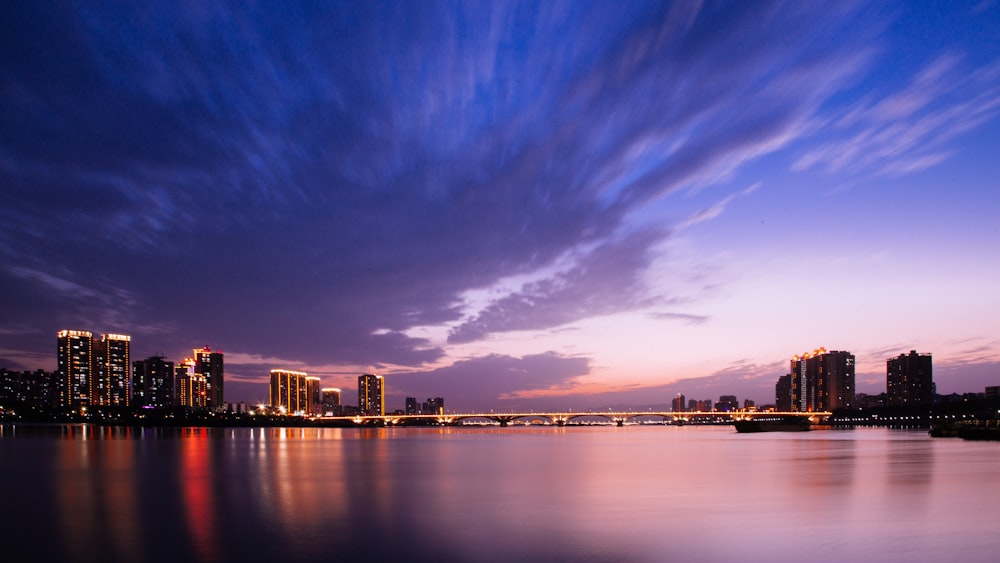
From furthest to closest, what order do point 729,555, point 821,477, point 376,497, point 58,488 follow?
point 821,477 < point 58,488 < point 376,497 < point 729,555

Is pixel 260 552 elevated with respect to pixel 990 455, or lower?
elevated

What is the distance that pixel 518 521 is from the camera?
94.2 feet

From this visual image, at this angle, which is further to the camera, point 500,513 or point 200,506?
point 200,506

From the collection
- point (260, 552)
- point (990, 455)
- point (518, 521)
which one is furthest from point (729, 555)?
point (990, 455)

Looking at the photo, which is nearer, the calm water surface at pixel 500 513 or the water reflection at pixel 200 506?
the calm water surface at pixel 500 513

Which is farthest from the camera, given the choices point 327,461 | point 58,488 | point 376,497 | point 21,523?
point 327,461

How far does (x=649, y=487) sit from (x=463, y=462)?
27179mm

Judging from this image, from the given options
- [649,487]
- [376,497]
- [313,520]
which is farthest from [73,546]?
[649,487]

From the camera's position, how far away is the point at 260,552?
22.3 m

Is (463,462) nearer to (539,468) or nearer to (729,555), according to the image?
(539,468)

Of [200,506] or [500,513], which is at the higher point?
[200,506]

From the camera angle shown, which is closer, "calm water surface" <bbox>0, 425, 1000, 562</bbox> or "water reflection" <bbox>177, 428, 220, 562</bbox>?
"calm water surface" <bbox>0, 425, 1000, 562</bbox>

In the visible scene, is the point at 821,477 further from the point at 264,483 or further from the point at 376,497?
the point at 264,483

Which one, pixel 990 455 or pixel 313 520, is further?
pixel 990 455
